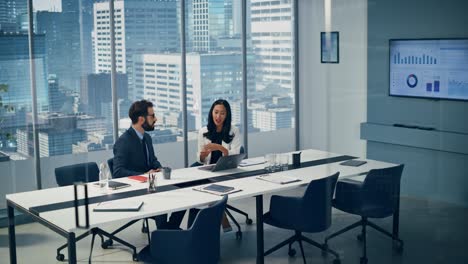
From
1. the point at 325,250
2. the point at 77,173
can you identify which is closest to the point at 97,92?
the point at 77,173

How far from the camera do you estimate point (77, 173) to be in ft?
16.5

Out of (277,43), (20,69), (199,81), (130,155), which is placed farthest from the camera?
(199,81)

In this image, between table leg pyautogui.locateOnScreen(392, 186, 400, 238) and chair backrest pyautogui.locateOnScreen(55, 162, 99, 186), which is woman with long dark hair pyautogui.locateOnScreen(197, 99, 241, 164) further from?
table leg pyautogui.locateOnScreen(392, 186, 400, 238)

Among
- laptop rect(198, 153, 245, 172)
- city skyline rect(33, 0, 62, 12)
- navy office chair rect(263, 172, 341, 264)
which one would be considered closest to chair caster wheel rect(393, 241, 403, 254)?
navy office chair rect(263, 172, 341, 264)

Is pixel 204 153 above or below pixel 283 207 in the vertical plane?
above

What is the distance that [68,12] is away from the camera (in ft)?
16.3

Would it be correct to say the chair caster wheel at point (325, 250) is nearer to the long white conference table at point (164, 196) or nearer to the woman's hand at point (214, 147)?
the long white conference table at point (164, 196)

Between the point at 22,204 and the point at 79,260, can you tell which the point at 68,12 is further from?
the point at 79,260

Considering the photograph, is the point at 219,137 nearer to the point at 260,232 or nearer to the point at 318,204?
the point at 260,232

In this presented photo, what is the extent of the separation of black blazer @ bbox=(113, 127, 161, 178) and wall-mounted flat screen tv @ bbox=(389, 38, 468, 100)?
2601 mm

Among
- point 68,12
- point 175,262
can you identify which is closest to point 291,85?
point 175,262

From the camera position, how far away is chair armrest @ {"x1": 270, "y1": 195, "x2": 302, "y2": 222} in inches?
190

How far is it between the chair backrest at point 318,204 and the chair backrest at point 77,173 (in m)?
1.73

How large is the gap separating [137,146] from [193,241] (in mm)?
1679
